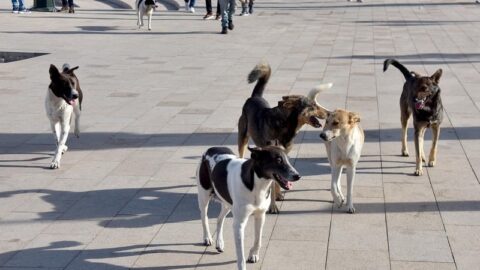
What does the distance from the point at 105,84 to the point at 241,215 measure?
29.3ft

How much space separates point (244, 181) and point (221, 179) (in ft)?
1.06

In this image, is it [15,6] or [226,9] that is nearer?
[226,9]

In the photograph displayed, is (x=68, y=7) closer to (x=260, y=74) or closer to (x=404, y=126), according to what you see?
(x=404, y=126)

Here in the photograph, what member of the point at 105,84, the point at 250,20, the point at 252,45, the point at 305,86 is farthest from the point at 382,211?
the point at 250,20

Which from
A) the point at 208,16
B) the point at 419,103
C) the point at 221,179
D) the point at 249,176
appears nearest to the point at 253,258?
the point at 221,179

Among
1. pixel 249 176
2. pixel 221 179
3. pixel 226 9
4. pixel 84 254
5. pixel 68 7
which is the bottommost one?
pixel 68 7

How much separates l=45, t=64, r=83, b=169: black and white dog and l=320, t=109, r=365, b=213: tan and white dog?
11.0 ft

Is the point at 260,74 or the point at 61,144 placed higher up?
the point at 260,74

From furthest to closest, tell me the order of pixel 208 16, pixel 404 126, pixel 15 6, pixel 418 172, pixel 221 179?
pixel 15 6
pixel 208 16
pixel 404 126
pixel 418 172
pixel 221 179

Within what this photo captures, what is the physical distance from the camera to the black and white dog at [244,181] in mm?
4941

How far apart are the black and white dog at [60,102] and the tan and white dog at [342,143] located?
11.0 ft

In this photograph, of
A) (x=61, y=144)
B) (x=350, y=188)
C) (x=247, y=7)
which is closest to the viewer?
(x=350, y=188)

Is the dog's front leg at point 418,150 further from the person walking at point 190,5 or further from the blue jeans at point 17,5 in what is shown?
the blue jeans at point 17,5

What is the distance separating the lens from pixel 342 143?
6664 mm
